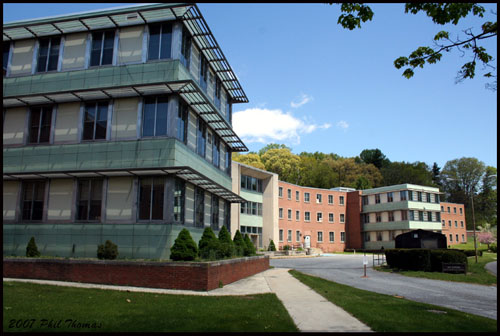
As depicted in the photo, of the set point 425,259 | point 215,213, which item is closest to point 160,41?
point 215,213

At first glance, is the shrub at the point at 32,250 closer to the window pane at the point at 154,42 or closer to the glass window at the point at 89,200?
the glass window at the point at 89,200

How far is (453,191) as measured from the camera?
360ft

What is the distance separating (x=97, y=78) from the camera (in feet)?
68.1

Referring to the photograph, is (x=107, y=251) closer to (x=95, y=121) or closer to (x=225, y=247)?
(x=225, y=247)

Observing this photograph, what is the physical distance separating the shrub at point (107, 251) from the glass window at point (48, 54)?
10.5m

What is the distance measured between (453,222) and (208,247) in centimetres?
7641

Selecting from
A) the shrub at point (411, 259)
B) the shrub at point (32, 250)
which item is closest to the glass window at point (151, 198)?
the shrub at point (32, 250)

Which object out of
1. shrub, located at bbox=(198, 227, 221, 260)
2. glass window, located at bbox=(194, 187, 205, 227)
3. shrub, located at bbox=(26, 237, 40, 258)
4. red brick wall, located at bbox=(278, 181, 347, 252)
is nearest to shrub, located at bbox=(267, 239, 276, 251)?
red brick wall, located at bbox=(278, 181, 347, 252)

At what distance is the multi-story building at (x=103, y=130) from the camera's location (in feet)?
62.7

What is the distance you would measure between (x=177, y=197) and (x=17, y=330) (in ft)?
38.9

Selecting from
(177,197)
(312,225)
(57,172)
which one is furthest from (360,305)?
(312,225)

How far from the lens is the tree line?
8356 centimetres

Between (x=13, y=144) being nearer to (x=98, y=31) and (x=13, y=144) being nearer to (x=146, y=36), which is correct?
(x=98, y=31)

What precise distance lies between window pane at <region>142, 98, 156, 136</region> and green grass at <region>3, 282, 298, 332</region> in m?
8.37
